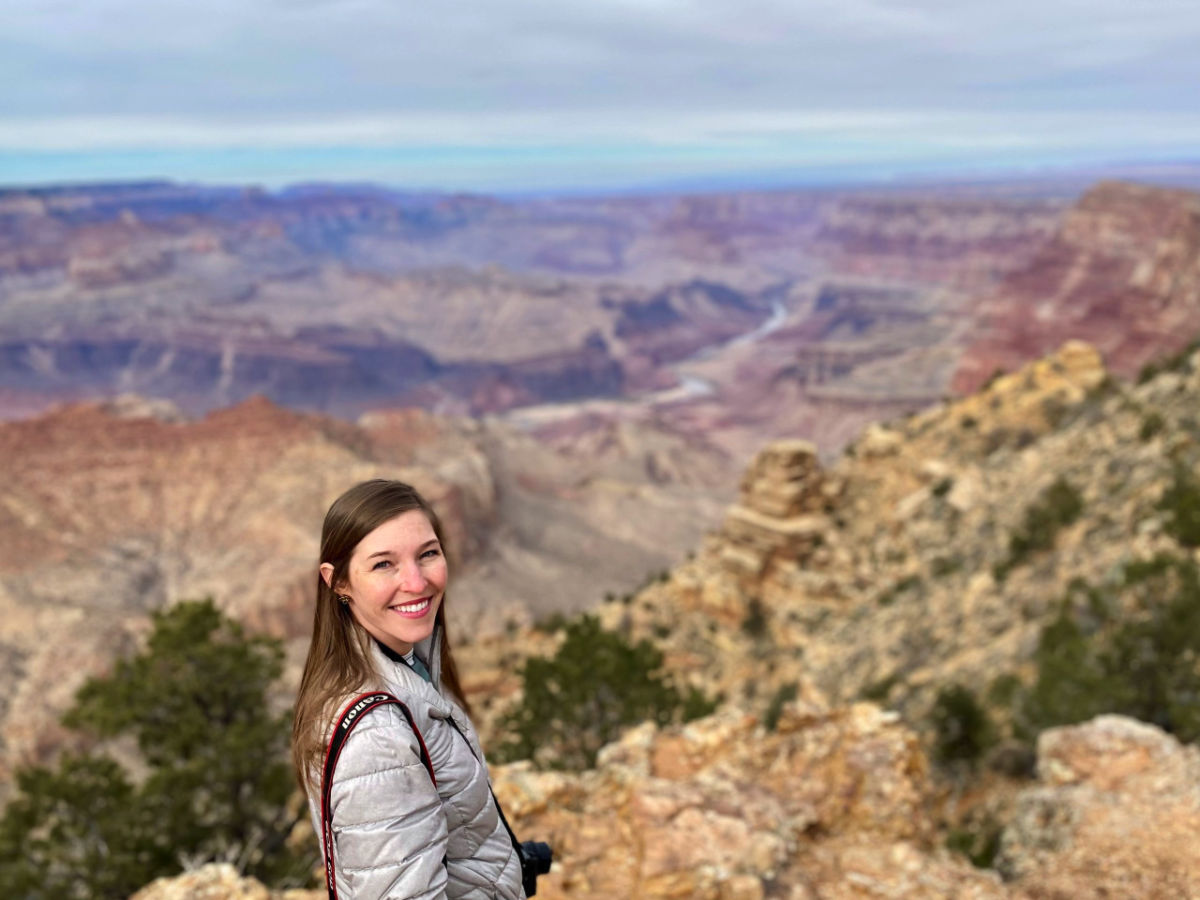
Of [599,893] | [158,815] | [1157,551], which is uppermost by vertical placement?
→ [1157,551]

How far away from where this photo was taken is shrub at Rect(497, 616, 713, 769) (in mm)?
17281

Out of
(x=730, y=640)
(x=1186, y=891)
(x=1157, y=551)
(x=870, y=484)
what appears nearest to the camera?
(x=1186, y=891)

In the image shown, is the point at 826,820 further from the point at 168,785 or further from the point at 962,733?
the point at 168,785

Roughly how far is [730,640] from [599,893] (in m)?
25.3

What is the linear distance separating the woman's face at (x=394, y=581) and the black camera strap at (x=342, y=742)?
323 mm

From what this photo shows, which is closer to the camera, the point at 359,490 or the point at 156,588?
the point at 359,490

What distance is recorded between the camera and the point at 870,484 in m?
37.1

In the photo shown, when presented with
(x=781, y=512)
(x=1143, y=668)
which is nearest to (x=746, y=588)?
(x=781, y=512)

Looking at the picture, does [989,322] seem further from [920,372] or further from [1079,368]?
[1079,368]

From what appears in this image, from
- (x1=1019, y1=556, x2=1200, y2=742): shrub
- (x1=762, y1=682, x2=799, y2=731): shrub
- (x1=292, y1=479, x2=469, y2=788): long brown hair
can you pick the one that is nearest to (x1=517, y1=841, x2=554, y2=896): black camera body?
(x1=292, y1=479, x2=469, y2=788): long brown hair

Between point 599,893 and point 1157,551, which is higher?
point 1157,551

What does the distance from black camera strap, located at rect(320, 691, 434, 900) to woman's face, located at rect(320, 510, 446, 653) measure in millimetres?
323

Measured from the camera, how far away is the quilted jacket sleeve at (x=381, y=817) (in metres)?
3.25

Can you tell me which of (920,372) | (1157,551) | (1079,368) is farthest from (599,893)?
(920,372)
